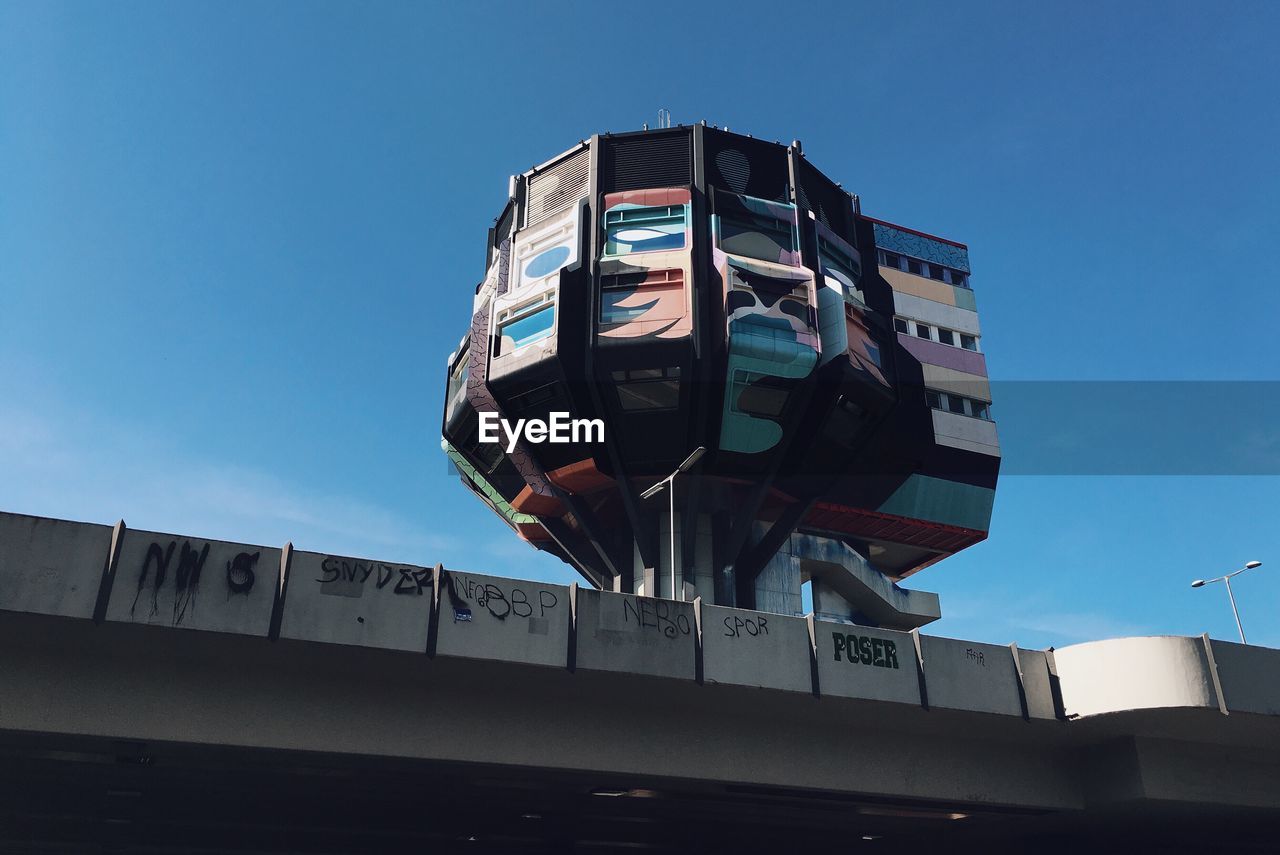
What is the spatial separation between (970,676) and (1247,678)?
727 centimetres

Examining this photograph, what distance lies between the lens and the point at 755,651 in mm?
22453

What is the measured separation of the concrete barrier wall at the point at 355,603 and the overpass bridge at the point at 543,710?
0.05 metres

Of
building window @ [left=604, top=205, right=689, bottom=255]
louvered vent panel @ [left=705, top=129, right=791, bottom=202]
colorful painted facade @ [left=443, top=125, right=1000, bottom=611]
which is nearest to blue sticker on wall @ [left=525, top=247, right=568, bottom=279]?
colorful painted facade @ [left=443, top=125, right=1000, bottom=611]

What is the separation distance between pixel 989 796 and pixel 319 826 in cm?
2250

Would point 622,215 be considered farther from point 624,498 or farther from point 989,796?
point 989,796

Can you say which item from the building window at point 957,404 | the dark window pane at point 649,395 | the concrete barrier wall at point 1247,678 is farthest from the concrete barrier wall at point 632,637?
the building window at point 957,404

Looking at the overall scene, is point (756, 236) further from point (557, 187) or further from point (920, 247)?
point (920, 247)

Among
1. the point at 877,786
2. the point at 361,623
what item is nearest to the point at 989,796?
the point at 877,786

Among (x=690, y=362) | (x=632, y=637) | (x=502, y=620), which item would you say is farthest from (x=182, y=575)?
(x=690, y=362)

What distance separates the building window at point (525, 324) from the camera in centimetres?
4503

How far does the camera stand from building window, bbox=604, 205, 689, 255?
152ft

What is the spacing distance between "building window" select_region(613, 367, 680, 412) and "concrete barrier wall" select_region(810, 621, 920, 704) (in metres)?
22.1

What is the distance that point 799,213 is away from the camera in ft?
161

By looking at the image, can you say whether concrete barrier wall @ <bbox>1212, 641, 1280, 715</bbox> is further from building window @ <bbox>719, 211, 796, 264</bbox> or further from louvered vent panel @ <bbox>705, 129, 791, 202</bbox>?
louvered vent panel @ <bbox>705, 129, 791, 202</bbox>
